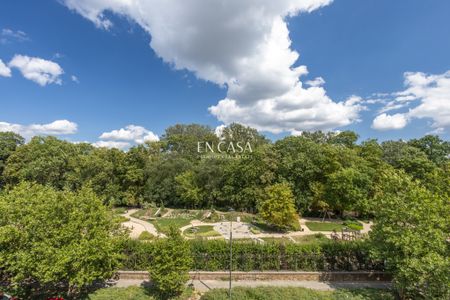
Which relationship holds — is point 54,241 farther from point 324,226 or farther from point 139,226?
point 324,226

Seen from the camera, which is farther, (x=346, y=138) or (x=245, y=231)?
(x=346, y=138)

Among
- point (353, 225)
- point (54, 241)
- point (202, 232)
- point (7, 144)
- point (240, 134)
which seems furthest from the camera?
point (240, 134)

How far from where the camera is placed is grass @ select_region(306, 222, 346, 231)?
24391 millimetres

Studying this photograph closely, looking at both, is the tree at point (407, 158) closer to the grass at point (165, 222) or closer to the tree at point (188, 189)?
the grass at point (165, 222)

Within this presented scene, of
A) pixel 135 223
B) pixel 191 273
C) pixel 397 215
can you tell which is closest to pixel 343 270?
pixel 397 215

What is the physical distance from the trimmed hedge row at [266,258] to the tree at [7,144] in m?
43.9

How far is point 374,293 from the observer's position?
37.0 feet

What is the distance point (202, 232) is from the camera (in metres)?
23.7

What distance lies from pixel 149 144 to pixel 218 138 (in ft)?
50.1

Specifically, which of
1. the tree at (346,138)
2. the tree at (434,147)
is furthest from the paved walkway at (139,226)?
the tree at (434,147)

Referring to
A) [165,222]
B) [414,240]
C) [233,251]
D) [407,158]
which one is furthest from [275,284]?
[407,158]

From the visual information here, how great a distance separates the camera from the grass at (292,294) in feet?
34.7

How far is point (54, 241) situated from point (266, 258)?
11.3 meters

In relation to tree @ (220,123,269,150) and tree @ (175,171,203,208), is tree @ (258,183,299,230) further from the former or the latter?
tree @ (220,123,269,150)
